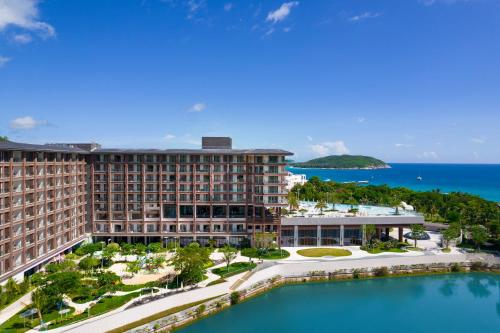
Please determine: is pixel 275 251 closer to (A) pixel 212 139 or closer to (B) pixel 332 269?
(B) pixel 332 269

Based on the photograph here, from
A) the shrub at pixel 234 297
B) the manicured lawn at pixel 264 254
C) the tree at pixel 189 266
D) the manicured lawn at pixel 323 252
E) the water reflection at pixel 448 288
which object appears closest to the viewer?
the shrub at pixel 234 297

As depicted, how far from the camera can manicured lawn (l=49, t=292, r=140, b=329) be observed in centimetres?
3552

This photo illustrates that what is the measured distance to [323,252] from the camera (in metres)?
62.1

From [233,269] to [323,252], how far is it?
1974 centimetres

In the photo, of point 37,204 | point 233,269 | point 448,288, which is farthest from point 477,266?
point 37,204

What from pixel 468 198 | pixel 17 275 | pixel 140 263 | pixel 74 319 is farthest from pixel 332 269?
pixel 468 198

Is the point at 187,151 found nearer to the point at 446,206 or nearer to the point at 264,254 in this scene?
the point at 264,254

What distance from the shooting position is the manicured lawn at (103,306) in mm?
35519

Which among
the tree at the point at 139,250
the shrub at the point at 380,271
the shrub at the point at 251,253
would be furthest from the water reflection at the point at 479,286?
the tree at the point at 139,250

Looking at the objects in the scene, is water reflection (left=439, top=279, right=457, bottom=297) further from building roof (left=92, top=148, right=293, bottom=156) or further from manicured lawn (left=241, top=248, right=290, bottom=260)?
building roof (left=92, top=148, right=293, bottom=156)

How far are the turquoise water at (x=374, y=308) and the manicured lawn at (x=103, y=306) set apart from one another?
9046mm

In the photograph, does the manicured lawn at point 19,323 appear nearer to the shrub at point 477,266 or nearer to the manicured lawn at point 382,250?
the manicured lawn at point 382,250

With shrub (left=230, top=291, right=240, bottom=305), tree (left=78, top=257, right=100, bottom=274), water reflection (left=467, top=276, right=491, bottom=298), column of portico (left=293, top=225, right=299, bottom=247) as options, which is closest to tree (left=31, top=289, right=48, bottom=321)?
tree (left=78, top=257, right=100, bottom=274)

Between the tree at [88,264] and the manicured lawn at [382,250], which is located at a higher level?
the tree at [88,264]
